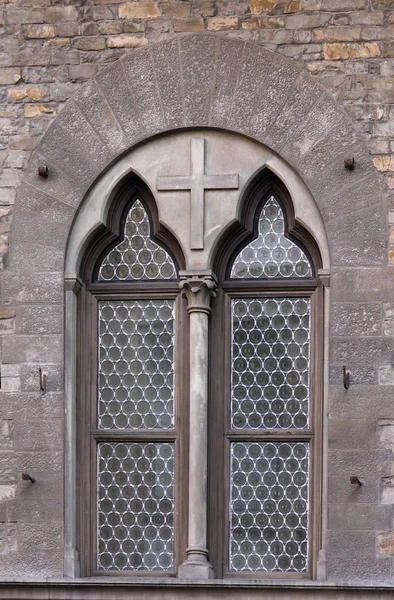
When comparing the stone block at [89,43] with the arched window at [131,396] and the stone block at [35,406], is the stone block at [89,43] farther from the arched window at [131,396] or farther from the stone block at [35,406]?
the stone block at [35,406]

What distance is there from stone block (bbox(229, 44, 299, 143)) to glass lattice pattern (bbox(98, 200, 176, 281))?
1000mm

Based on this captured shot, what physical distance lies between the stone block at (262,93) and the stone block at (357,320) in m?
1.39

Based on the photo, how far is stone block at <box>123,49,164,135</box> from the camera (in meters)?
14.9

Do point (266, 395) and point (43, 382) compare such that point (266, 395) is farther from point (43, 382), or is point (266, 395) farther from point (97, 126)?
point (97, 126)

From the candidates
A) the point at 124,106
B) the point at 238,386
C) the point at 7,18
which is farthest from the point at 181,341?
the point at 7,18

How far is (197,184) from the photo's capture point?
14.8 meters

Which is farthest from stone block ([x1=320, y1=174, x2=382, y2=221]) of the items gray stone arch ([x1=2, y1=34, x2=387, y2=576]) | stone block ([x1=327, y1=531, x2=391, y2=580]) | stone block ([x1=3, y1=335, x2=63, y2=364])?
stone block ([x1=327, y1=531, x2=391, y2=580])

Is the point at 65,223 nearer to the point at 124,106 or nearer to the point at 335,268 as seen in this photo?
the point at 124,106

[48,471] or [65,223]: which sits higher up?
[65,223]

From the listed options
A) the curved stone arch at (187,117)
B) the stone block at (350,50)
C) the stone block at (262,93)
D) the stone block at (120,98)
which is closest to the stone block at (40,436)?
the curved stone arch at (187,117)

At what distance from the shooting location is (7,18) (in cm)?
1515

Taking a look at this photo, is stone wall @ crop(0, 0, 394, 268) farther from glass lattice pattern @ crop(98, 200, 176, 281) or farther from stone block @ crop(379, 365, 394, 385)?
stone block @ crop(379, 365, 394, 385)

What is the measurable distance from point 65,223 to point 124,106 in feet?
3.09

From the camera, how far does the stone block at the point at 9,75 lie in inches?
593
